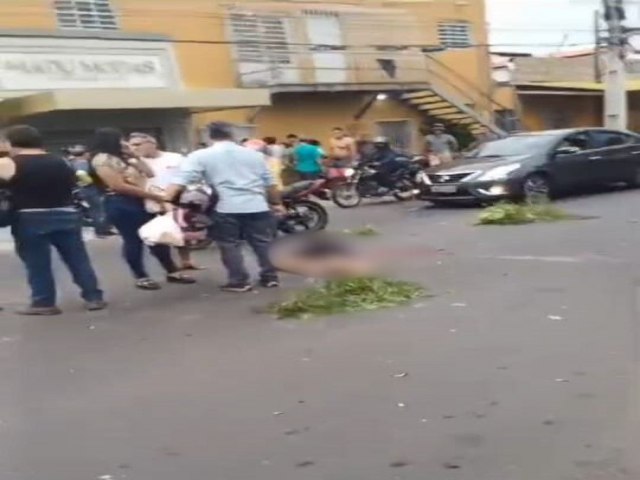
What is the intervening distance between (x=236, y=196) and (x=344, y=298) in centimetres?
148

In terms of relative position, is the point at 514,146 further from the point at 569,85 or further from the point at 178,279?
the point at 569,85

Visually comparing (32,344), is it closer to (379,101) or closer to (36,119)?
(36,119)

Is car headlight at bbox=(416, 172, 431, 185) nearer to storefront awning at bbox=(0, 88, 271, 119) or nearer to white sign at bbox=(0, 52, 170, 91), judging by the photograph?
storefront awning at bbox=(0, 88, 271, 119)

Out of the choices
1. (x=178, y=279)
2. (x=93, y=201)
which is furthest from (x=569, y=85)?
(x=178, y=279)

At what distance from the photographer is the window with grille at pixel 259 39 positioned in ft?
85.2

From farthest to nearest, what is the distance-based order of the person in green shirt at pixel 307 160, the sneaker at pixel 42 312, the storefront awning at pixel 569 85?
the storefront awning at pixel 569 85 → the person in green shirt at pixel 307 160 → the sneaker at pixel 42 312

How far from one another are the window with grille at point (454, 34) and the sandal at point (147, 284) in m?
22.9

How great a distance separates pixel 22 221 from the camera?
27.9ft

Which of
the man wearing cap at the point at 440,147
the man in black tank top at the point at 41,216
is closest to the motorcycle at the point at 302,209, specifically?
the man in black tank top at the point at 41,216

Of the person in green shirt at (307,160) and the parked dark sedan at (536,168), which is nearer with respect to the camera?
the parked dark sedan at (536,168)

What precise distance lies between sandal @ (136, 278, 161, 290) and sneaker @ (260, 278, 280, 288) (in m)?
0.96

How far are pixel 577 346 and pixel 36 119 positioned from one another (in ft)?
55.1

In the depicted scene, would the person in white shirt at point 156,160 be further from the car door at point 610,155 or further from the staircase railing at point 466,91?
the staircase railing at point 466,91

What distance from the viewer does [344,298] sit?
8.37 m
